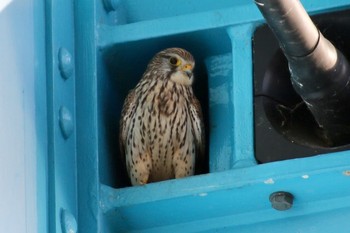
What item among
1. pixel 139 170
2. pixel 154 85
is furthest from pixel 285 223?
pixel 154 85

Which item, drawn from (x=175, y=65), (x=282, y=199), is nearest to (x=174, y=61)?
(x=175, y=65)

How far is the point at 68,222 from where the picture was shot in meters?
3.91

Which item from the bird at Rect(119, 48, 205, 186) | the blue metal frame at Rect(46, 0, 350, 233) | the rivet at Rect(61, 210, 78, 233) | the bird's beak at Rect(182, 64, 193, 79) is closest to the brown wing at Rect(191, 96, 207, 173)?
the bird at Rect(119, 48, 205, 186)

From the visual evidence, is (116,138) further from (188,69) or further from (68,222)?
(68,222)

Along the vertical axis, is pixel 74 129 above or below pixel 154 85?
below

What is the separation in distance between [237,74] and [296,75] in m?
0.67

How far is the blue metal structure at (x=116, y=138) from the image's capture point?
13.0ft

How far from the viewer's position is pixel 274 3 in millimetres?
A: 3258

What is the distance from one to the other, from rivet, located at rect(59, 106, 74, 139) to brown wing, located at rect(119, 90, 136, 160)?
0.58 m

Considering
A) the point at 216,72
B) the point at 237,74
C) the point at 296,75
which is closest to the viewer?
the point at 296,75

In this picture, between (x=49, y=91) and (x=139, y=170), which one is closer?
(x=49, y=91)

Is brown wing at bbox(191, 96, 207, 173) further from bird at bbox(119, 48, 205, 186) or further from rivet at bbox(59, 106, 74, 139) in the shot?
rivet at bbox(59, 106, 74, 139)

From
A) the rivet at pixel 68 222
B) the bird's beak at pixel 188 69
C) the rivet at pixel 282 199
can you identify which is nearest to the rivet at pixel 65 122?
the rivet at pixel 68 222

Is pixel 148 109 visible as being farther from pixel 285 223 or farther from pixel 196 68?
pixel 285 223
